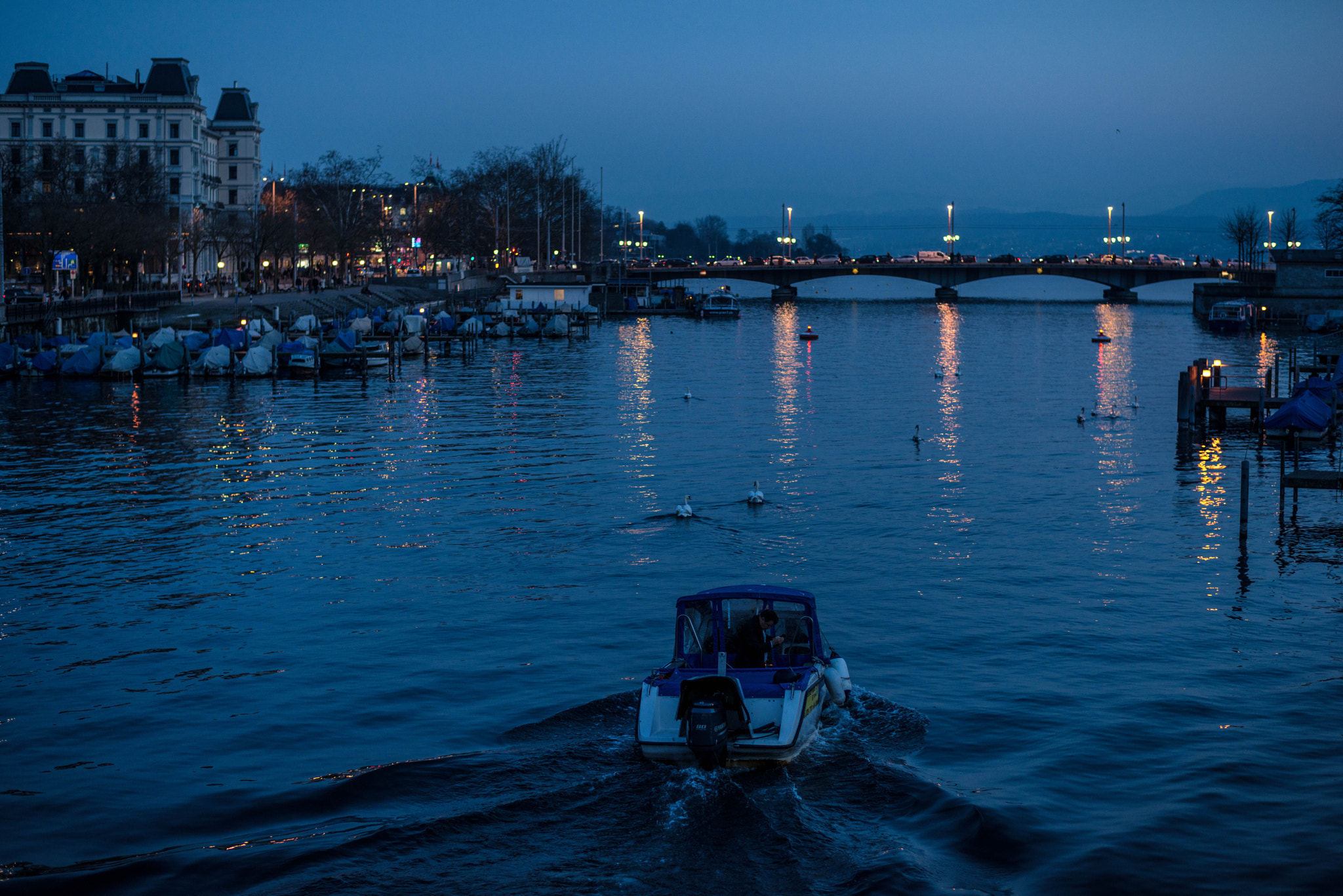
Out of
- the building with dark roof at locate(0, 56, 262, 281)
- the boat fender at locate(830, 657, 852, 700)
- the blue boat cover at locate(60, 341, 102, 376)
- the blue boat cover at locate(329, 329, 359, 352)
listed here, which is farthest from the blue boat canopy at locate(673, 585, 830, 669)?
the building with dark roof at locate(0, 56, 262, 281)

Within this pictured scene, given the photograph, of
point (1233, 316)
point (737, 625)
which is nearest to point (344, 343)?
point (737, 625)

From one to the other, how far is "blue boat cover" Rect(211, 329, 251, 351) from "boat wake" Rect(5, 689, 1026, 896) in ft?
213

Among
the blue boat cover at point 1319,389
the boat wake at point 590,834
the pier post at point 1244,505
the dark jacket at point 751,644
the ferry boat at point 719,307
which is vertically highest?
the ferry boat at point 719,307

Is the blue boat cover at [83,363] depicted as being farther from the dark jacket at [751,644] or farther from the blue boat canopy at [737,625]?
the dark jacket at [751,644]

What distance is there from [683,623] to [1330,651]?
42.0 ft

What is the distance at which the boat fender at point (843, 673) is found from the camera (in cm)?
2049

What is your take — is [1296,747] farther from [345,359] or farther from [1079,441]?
[345,359]

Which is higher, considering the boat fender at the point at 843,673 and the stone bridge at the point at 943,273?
the stone bridge at the point at 943,273

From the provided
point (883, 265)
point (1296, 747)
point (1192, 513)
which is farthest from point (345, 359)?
point (883, 265)

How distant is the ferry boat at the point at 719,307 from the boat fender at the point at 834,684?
13007 centimetres

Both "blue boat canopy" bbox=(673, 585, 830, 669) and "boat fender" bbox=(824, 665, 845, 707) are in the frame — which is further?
"boat fender" bbox=(824, 665, 845, 707)

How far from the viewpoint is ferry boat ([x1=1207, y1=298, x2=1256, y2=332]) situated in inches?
4668

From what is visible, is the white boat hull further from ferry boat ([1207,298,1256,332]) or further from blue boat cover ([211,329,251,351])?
ferry boat ([1207,298,1256,332])

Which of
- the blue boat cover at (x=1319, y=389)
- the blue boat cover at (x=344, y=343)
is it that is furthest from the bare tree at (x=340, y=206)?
the blue boat cover at (x=1319, y=389)
